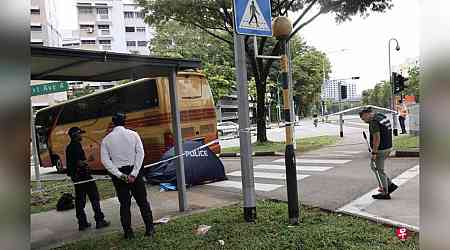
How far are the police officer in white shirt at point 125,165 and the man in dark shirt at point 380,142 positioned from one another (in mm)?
3691

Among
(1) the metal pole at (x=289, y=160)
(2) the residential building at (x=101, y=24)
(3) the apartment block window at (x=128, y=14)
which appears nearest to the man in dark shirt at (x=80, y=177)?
(1) the metal pole at (x=289, y=160)

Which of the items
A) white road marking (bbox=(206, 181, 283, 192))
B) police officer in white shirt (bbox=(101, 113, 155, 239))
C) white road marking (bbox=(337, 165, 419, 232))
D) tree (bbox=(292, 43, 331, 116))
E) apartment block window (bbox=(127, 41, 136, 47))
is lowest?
white road marking (bbox=(206, 181, 283, 192))

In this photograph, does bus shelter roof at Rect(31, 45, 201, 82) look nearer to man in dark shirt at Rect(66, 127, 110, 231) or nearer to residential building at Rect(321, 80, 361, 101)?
man in dark shirt at Rect(66, 127, 110, 231)

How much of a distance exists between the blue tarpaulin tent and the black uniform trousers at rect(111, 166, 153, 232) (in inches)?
128

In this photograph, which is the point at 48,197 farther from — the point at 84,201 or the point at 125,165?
the point at 125,165

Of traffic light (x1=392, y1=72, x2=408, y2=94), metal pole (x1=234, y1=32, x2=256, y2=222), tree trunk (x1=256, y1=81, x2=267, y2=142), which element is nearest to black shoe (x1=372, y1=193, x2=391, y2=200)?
metal pole (x1=234, y1=32, x2=256, y2=222)

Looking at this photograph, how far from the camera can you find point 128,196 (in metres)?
5.02

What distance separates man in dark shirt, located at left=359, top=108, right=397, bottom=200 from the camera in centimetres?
624

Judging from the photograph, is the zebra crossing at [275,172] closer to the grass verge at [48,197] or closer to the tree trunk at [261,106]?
the grass verge at [48,197]

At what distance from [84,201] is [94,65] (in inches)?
82.4

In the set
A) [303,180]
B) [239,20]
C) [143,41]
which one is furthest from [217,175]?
[143,41]

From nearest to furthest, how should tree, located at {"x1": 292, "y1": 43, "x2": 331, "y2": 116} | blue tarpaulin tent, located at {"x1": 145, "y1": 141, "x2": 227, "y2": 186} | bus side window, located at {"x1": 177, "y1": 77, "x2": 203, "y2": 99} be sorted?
blue tarpaulin tent, located at {"x1": 145, "y1": 141, "x2": 227, "y2": 186}, bus side window, located at {"x1": 177, "y1": 77, "x2": 203, "y2": 99}, tree, located at {"x1": 292, "y1": 43, "x2": 331, "y2": 116}
